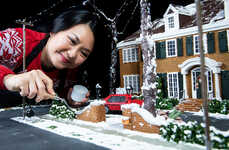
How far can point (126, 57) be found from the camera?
59.8 ft

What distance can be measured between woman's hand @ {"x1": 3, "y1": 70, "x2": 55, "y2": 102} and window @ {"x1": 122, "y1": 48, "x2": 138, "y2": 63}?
1343 cm

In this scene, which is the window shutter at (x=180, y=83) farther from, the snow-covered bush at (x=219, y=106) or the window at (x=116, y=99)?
the window at (x=116, y=99)

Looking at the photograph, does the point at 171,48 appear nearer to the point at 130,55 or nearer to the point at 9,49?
the point at 130,55

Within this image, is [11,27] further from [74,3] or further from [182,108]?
[182,108]

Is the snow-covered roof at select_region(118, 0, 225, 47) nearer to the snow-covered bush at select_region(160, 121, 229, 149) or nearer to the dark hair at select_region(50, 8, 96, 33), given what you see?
the snow-covered bush at select_region(160, 121, 229, 149)

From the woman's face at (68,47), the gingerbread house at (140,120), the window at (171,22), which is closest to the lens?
the woman's face at (68,47)

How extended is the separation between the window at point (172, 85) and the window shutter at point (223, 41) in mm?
3506

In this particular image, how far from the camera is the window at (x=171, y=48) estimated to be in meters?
15.3

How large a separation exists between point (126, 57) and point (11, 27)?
12.5m

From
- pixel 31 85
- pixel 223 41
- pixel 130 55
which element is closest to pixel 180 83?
pixel 223 41

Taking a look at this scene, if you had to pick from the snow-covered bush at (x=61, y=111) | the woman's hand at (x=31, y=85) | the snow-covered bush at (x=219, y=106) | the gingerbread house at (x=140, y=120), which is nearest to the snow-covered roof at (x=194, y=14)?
the snow-covered bush at (x=219, y=106)

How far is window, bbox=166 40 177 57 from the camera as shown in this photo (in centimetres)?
1531

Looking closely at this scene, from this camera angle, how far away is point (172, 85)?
15.3 metres

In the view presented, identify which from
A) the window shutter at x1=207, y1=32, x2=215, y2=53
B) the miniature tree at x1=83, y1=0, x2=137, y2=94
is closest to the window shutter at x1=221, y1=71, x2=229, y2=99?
the window shutter at x1=207, y1=32, x2=215, y2=53
